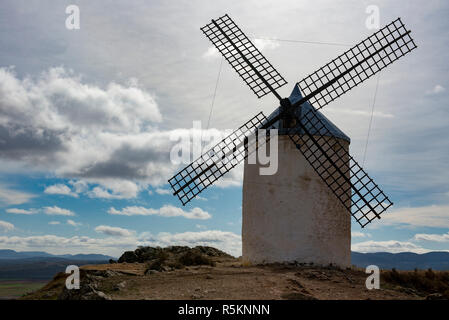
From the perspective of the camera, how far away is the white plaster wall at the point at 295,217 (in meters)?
17.3

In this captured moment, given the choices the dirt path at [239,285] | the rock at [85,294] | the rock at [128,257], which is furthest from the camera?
the rock at [128,257]

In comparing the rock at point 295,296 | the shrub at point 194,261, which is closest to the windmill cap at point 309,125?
the shrub at point 194,261

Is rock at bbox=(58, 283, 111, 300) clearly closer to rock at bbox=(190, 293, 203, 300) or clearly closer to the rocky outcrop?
rock at bbox=(190, 293, 203, 300)

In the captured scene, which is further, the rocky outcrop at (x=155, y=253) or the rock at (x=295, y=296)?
the rocky outcrop at (x=155, y=253)

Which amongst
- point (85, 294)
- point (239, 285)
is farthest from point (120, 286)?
point (239, 285)

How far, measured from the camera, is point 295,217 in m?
17.3

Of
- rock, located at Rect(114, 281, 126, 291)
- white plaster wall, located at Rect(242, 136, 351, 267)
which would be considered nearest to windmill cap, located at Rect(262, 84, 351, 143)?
white plaster wall, located at Rect(242, 136, 351, 267)

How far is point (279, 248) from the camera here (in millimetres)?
17297

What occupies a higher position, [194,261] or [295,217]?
[295,217]

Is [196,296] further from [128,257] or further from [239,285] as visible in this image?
[128,257]

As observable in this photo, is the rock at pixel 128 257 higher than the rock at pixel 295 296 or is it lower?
higher

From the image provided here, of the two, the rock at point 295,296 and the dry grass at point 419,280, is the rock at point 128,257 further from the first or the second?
the rock at point 295,296

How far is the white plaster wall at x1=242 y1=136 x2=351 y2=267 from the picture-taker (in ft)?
56.6
